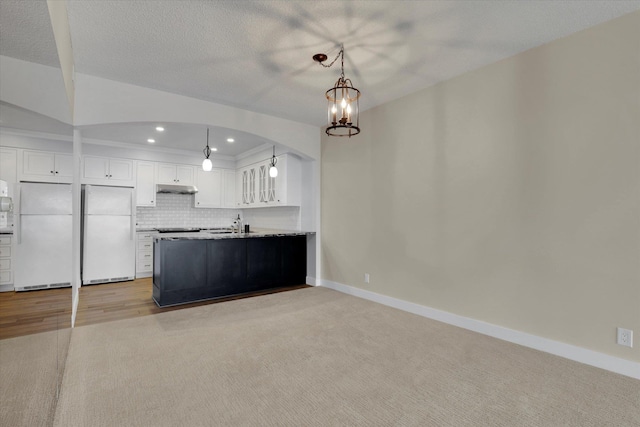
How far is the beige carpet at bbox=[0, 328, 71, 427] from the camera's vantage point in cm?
141

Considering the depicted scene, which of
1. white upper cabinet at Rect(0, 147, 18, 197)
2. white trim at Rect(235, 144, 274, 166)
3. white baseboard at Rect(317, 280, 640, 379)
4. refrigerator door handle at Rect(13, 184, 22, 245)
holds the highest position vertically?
white trim at Rect(235, 144, 274, 166)

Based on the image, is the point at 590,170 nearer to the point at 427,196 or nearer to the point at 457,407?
the point at 427,196

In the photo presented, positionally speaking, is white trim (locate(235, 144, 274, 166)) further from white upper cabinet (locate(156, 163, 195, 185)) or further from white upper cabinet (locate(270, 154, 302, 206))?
white upper cabinet (locate(156, 163, 195, 185))

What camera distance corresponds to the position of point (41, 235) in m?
1.65

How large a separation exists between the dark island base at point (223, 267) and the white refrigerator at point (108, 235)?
1742 millimetres

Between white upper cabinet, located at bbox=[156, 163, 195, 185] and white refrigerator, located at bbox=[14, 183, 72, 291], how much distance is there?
5056 millimetres

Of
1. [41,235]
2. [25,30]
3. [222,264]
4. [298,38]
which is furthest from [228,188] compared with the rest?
[25,30]

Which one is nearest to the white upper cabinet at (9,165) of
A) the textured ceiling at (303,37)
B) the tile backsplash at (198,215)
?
the textured ceiling at (303,37)

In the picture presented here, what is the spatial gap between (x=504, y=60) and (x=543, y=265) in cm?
199

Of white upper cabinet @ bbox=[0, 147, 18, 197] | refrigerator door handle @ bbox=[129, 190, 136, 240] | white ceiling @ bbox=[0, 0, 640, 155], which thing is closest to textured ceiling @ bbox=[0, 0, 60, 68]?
white ceiling @ bbox=[0, 0, 640, 155]

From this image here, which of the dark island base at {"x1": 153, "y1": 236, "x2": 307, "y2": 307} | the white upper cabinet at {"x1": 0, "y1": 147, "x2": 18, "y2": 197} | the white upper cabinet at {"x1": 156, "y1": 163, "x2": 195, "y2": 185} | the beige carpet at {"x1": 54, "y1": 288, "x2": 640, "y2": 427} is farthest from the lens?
the white upper cabinet at {"x1": 156, "y1": 163, "x2": 195, "y2": 185}

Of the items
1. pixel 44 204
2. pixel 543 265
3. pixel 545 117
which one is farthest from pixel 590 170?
pixel 44 204

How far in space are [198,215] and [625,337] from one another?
7398mm

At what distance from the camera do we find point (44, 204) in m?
1.57
